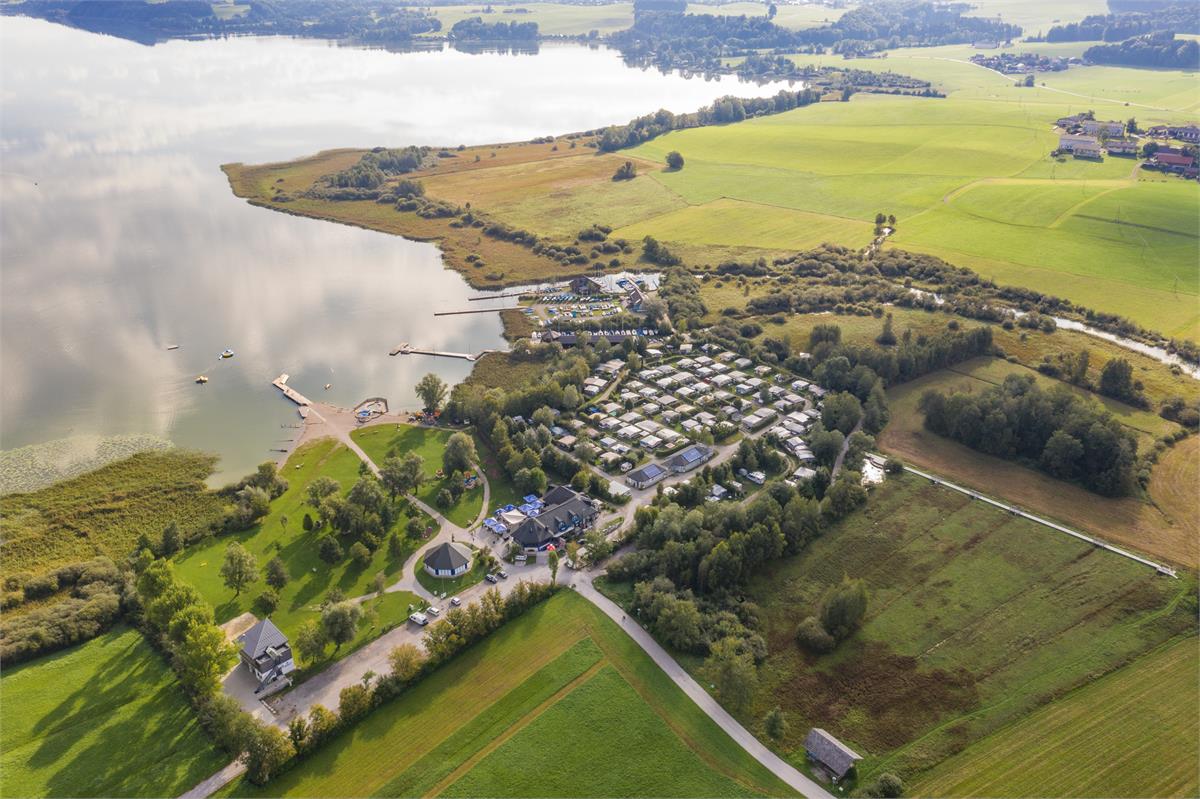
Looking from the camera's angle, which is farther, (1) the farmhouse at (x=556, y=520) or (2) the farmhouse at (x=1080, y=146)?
(2) the farmhouse at (x=1080, y=146)

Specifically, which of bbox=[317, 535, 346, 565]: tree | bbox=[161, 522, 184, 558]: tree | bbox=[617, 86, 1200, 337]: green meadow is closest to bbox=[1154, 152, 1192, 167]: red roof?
bbox=[617, 86, 1200, 337]: green meadow

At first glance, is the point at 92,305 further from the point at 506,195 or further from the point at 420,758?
the point at 420,758

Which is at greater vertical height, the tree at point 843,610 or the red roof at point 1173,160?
the red roof at point 1173,160

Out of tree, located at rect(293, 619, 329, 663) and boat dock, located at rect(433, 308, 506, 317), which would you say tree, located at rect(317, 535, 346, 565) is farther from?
boat dock, located at rect(433, 308, 506, 317)

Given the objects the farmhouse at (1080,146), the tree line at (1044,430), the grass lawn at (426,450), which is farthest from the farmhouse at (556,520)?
the farmhouse at (1080,146)

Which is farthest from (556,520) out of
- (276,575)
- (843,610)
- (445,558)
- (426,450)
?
(843,610)

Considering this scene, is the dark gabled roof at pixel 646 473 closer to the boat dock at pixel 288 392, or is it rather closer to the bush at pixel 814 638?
the bush at pixel 814 638

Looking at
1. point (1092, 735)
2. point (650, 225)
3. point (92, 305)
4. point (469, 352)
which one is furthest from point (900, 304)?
point (92, 305)

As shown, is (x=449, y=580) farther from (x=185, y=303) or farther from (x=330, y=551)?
(x=185, y=303)
